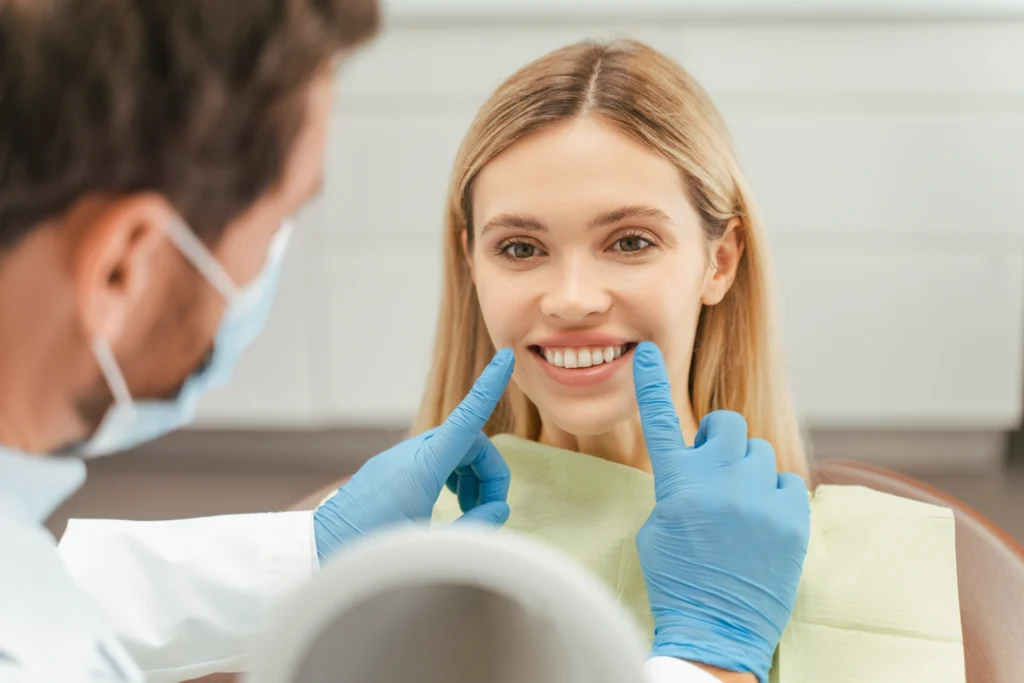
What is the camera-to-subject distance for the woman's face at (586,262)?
1005mm

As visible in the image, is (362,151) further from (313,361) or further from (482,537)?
(482,537)

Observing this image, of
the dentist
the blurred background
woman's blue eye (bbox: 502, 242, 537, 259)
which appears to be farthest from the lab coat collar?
the blurred background

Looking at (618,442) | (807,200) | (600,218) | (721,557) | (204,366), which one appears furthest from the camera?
(807,200)

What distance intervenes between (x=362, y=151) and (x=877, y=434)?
132cm

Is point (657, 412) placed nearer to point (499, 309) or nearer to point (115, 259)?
point (499, 309)

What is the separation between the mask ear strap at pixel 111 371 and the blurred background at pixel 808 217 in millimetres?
1235

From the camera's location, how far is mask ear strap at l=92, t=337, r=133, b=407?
62 cm

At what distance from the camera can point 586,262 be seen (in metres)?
1.01

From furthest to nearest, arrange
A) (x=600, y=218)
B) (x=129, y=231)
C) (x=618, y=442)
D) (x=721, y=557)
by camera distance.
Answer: (x=618, y=442) → (x=600, y=218) → (x=721, y=557) → (x=129, y=231)

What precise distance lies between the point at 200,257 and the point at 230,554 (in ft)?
1.39

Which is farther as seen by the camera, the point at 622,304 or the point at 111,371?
the point at 622,304

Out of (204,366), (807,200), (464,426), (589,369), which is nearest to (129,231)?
(204,366)

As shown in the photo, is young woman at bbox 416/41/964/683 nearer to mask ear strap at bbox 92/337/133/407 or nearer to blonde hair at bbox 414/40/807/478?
blonde hair at bbox 414/40/807/478

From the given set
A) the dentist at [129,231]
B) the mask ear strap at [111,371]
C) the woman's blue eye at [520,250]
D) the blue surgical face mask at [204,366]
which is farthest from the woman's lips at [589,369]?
the mask ear strap at [111,371]
